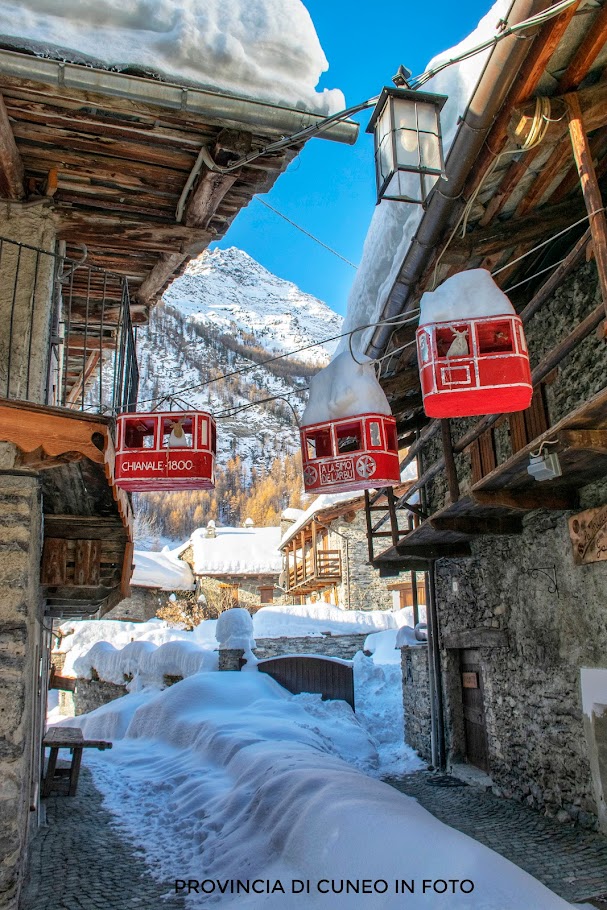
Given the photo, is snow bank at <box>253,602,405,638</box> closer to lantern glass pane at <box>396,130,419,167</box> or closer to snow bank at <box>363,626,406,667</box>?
snow bank at <box>363,626,406,667</box>

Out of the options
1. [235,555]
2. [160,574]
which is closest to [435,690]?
[160,574]

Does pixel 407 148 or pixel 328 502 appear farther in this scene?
pixel 328 502

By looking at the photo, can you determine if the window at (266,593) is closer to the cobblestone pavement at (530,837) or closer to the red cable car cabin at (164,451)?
the cobblestone pavement at (530,837)

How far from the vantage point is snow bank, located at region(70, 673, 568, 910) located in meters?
4.37

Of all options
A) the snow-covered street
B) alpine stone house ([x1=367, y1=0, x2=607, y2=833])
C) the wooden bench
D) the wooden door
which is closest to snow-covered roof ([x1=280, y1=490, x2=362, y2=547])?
the snow-covered street

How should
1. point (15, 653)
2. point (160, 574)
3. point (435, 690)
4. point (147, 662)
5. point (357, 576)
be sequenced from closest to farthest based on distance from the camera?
point (15, 653)
point (435, 690)
point (147, 662)
point (357, 576)
point (160, 574)

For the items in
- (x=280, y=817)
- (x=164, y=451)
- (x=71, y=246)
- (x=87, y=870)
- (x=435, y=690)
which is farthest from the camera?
(x=435, y=690)

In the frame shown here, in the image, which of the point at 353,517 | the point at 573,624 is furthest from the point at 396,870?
the point at 353,517

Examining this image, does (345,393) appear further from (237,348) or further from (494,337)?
(237,348)

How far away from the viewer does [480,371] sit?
3.93 m

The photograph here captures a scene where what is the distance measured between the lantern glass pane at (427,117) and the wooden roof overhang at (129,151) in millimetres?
520

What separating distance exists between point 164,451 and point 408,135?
2.92m

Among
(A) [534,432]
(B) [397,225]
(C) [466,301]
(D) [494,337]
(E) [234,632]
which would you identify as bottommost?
(E) [234,632]

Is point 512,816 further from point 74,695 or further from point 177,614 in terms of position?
point 177,614
